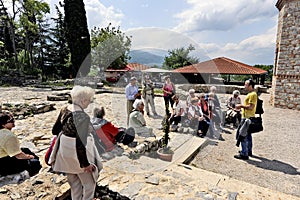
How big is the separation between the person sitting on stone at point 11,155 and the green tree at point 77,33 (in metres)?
15.3

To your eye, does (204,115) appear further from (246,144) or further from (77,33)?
(77,33)

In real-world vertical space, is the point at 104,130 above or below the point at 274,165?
above

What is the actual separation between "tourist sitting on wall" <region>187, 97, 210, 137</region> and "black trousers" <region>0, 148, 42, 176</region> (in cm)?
405

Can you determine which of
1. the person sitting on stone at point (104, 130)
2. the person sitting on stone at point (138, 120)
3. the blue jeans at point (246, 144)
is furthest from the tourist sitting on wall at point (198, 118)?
the person sitting on stone at point (104, 130)

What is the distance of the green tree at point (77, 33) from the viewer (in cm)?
1669

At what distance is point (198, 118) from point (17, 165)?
4.31m

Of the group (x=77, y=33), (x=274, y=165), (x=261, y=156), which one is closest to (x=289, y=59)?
(x=261, y=156)

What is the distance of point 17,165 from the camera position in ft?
8.72

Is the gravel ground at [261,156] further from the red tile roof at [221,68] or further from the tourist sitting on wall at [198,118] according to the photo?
the red tile roof at [221,68]

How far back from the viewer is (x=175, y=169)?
332 centimetres

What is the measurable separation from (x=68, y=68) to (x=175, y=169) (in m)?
26.5

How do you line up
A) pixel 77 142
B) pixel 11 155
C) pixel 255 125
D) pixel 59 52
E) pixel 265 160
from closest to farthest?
1. pixel 77 142
2. pixel 11 155
3. pixel 255 125
4. pixel 265 160
5. pixel 59 52

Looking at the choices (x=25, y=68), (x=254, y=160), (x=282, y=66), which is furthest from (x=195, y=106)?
(x=25, y=68)

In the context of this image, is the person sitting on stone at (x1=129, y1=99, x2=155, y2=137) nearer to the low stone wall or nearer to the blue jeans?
the blue jeans
